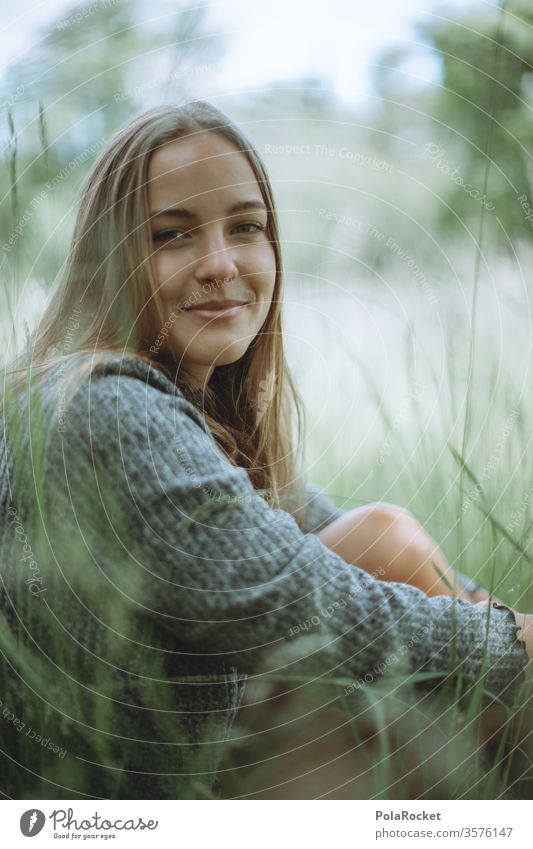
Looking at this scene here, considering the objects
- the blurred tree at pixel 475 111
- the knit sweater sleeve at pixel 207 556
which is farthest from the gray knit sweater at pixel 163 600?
the blurred tree at pixel 475 111

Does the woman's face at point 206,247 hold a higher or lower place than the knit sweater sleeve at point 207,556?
higher

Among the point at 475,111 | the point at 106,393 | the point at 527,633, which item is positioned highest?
the point at 475,111

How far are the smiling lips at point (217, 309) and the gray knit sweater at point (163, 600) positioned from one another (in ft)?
0.21

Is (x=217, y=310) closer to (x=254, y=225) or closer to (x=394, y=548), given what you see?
(x=254, y=225)

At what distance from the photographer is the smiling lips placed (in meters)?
0.64

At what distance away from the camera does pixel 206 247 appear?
63cm

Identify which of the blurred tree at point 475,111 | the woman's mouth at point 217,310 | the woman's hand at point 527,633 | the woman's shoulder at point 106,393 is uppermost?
the blurred tree at point 475,111

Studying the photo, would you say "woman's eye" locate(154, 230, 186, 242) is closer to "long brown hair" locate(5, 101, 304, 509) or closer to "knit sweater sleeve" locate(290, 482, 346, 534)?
"long brown hair" locate(5, 101, 304, 509)

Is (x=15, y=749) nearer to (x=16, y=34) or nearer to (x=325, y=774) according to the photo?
(x=325, y=774)

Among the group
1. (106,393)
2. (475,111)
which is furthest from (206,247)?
(475,111)
